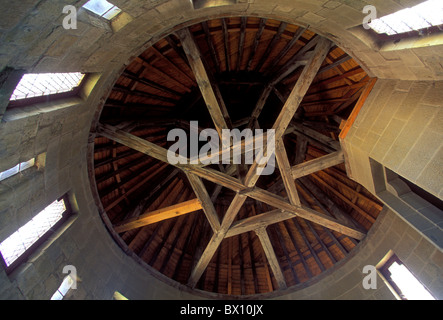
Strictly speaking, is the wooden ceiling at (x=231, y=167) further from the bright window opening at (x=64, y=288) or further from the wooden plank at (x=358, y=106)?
the bright window opening at (x=64, y=288)

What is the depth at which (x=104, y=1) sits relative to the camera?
323 cm

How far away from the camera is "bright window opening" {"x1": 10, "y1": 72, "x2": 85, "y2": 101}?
328 centimetres

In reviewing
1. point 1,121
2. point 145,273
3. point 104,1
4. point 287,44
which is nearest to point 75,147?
point 1,121

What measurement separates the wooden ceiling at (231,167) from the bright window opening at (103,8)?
161cm

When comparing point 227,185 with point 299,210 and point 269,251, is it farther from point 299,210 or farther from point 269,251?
point 269,251

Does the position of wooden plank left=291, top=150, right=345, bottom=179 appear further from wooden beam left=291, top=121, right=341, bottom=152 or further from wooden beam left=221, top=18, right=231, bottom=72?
wooden beam left=221, top=18, right=231, bottom=72

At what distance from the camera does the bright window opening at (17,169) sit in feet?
11.6

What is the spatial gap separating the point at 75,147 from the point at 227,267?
6.65 metres

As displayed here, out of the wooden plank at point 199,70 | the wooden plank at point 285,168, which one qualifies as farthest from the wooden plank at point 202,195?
the wooden plank at point 285,168

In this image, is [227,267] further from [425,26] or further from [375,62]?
[425,26]

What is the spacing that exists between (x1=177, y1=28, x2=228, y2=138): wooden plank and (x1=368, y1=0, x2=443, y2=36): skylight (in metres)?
2.81

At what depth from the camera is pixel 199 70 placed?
5074mm

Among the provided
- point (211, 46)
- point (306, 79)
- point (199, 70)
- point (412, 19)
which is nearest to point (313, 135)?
point (306, 79)

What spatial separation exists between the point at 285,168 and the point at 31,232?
4792 millimetres
